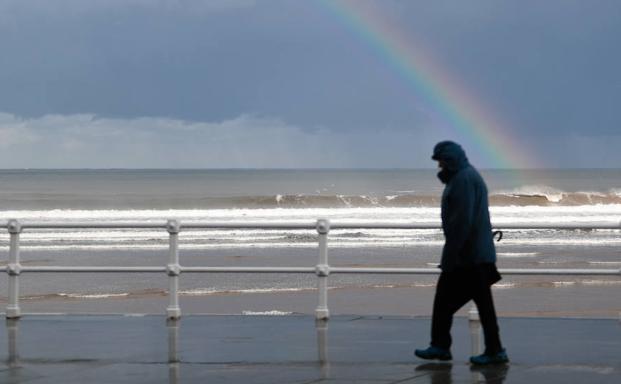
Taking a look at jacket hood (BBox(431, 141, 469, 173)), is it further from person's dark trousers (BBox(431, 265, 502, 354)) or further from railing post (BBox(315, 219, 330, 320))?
railing post (BBox(315, 219, 330, 320))

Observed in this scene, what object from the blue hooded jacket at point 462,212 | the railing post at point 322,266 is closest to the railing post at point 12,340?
the railing post at point 322,266

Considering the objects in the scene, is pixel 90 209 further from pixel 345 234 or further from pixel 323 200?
pixel 345 234

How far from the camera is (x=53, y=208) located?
7912 centimetres

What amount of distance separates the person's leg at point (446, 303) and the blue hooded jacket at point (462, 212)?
18 centimetres

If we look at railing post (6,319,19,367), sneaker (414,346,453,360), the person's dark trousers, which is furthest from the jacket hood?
railing post (6,319,19,367)

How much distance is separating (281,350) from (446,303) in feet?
5.62

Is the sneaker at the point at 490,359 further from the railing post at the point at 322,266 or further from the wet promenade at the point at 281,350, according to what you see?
the railing post at the point at 322,266

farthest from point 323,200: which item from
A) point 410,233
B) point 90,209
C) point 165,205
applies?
point 410,233

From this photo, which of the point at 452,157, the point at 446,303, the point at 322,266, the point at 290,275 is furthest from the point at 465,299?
the point at 290,275

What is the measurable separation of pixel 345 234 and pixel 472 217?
3328 cm

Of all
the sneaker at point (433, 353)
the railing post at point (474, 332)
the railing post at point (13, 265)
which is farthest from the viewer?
the railing post at point (13, 265)

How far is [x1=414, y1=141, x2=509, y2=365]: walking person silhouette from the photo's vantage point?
382 inches

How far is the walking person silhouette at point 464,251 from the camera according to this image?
9.70 metres

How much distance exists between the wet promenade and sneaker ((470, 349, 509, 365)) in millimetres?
131
